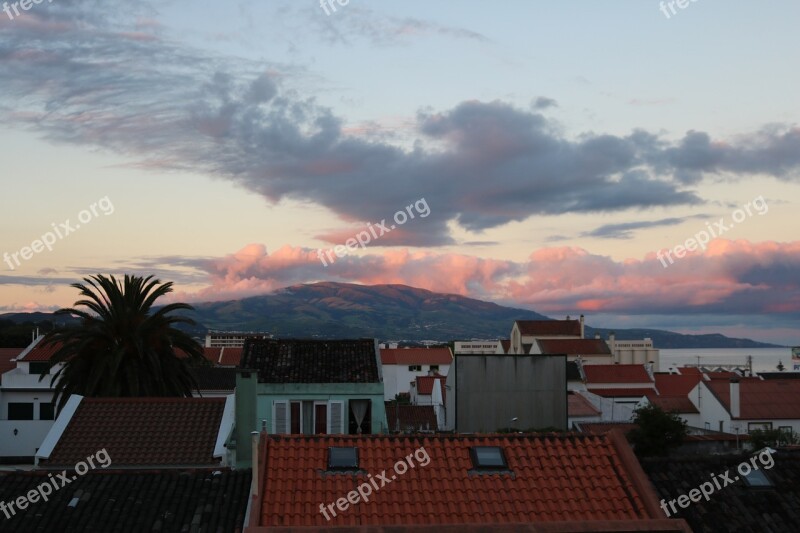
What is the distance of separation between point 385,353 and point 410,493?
4230 inches

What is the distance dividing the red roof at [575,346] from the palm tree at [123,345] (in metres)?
77.2

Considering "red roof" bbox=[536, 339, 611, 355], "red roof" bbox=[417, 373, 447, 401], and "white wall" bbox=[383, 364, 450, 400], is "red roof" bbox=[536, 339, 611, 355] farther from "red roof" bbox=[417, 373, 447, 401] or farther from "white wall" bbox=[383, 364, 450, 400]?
"red roof" bbox=[417, 373, 447, 401]

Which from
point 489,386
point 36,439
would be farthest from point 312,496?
point 36,439

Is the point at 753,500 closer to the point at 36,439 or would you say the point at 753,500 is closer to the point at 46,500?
the point at 46,500

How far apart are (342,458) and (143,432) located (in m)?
11.9

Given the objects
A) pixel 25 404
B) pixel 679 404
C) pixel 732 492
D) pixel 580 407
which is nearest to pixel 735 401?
pixel 679 404

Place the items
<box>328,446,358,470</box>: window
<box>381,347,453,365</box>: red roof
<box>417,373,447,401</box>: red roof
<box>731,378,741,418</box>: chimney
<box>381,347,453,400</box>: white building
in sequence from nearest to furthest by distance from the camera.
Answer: <box>328,446,358,470</box>: window, <box>731,378,741,418</box>: chimney, <box>417,373,447,401</box>: red roof, <box>381,347,453,400</box>: white building, <box>381,347,453,365</box>: red roof

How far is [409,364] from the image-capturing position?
123875 millimetres

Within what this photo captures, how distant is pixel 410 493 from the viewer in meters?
17.2

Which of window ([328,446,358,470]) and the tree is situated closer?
window ([328,446,358,470])

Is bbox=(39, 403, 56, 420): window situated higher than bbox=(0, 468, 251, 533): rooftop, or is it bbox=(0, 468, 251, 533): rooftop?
bbox=(0, 468, 251, 533): rooftop

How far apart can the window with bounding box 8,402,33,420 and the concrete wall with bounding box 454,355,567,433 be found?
31349 mm

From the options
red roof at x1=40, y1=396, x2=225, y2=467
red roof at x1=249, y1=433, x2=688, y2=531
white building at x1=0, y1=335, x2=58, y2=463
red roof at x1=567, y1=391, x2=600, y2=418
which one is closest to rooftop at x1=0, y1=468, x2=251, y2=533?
red roof at x1=249, y1=433, x2=688, y2=531

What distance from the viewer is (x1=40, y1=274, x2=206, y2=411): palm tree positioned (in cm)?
3862
